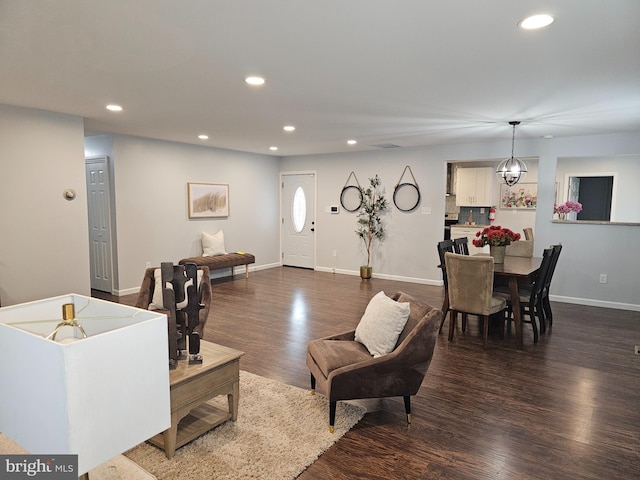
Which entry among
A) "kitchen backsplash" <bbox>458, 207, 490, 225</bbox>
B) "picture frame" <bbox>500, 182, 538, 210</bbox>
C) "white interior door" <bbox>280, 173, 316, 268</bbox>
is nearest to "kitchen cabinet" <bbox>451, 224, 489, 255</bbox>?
"kitchen backsplash" <bbox>458, 207, 490, 225</bbox>

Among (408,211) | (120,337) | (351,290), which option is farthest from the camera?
(408,211)

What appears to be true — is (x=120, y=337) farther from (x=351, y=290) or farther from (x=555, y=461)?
(x=351, y=290)

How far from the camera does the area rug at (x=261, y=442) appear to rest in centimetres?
222

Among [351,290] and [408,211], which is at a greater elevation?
[408,211]

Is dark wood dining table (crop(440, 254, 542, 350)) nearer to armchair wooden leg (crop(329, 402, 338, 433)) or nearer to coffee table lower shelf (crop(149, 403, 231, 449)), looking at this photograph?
armchair wooden leg (crop(329, 402, 338, 433))

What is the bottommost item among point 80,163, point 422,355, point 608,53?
point 422,355

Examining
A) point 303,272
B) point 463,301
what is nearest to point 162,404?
point 463,301

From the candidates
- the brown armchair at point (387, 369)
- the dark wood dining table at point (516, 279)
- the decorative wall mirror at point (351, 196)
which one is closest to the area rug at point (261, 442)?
→ the brown armchair at point (387, 369)

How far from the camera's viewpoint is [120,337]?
2.77 feet

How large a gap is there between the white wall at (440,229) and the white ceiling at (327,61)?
130 cm

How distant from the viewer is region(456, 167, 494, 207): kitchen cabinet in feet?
28.1

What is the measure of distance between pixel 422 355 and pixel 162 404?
198 centimetres

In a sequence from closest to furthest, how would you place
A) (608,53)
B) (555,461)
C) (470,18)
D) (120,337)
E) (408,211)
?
(120,337) → (470,18) → (555,461) → (608,53) → (408,211)

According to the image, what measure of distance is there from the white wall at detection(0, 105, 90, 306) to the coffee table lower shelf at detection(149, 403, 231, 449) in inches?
112
